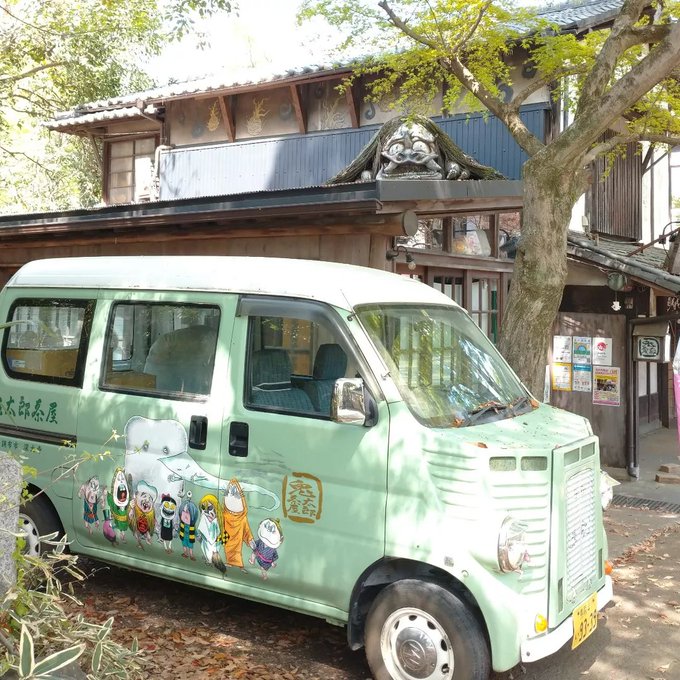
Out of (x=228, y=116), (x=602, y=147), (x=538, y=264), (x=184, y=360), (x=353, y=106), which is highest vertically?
(x=228, y=116)

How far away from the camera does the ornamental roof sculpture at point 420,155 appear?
980 cm

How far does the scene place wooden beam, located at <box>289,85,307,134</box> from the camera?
13.1m

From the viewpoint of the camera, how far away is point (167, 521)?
488cm

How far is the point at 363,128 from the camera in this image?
12656 millimetres

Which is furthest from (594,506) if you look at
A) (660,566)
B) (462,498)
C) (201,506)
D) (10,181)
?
(10,181)

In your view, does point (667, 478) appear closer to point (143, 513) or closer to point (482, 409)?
point (482, 409)

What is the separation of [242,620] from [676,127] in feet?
30.0

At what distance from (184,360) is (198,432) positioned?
56 cm

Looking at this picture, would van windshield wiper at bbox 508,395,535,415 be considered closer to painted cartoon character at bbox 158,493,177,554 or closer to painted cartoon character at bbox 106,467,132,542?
painted cartoon character at bbox 158,493,177,554

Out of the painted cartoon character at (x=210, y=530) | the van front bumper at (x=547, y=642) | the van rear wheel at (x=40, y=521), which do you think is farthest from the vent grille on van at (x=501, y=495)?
the van rear wheel at (x=40, y=521)

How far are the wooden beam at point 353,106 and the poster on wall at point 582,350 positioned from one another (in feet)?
17.3

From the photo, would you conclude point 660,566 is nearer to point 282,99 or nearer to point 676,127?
point 676,127

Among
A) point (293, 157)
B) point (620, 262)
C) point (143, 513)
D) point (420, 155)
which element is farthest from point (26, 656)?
point (293, 157)

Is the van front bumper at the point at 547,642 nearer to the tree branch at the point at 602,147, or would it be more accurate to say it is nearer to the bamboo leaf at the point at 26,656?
the bamboo leaf at the point at 26,656
